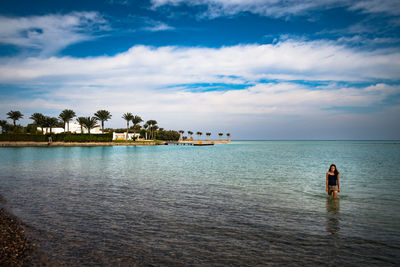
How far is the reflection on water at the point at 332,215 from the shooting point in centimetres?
1067

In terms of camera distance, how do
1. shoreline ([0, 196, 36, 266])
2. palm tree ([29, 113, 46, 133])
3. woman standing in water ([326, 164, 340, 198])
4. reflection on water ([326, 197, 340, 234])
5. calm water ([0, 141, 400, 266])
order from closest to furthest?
shoreline ([0, 196, 36, 266]) → calm water ([0, 141, 400, 266]) → reflection on water ([326, 197, 340, 234]) → woman standing in water ([326, 164, 340, 198]) → palm tree ([29, 113, 46, 133])

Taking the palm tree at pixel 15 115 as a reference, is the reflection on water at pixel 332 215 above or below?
below

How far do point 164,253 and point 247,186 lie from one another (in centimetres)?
1363

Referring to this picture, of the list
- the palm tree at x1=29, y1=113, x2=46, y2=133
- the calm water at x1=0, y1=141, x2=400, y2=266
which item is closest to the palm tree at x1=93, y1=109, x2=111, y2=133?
the palm tree at x1=29, y1=113, x2=46, y2=133

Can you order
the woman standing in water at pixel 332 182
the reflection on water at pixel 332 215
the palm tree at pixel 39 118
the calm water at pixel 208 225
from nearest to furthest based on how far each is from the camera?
the calm water at pixel 208 225 < the reflection on water at pixel 332 215 < the woman standing in water at pixel 332 182 < the palm tree at pixel 39 118

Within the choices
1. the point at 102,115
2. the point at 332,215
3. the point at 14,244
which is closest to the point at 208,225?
the point at 332,215

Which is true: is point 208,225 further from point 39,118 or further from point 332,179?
point 39,118

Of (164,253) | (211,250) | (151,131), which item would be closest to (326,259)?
(211,250)

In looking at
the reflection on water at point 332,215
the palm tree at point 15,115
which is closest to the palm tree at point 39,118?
the palm tree at point 15,115

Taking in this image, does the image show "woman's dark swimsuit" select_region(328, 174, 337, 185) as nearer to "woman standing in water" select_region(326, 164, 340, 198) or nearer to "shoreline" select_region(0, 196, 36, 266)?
"woman standing in water" select_region(326, 164, 340, 198)

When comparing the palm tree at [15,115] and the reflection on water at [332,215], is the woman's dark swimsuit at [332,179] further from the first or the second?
the palm tree at [15,115]

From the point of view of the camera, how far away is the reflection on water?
1067cm

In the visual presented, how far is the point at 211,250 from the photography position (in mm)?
8414

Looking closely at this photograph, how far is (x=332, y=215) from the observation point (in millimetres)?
12656
